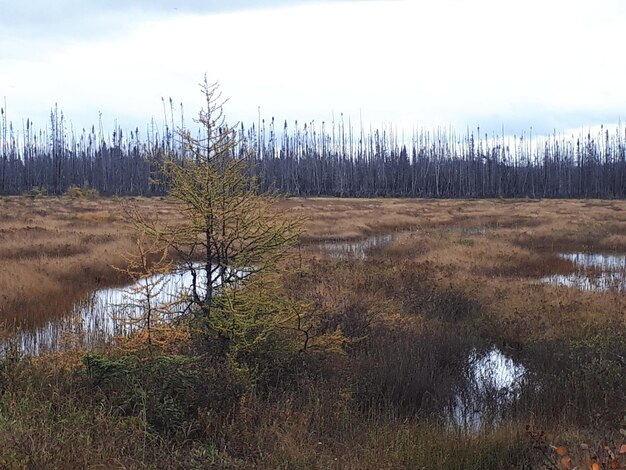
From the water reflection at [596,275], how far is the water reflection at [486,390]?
18.0 feet

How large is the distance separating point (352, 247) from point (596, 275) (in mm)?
9766

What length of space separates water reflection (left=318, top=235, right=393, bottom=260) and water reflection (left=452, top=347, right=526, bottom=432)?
9.93m

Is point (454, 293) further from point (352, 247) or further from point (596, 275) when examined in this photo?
point (352, 247)

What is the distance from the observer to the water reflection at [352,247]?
2045 centimetres

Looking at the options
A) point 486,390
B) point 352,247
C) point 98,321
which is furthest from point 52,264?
point 486,390

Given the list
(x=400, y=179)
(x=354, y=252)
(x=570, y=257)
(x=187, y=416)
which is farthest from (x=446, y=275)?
(x=400, y=179)

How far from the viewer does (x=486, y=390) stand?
26.8 feet

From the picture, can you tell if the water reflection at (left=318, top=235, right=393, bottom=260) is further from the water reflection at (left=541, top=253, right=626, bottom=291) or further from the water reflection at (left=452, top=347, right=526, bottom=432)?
the water reflection at (left=452, top=347, right=526, bottom=432)

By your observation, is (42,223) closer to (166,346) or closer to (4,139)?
(166,346)

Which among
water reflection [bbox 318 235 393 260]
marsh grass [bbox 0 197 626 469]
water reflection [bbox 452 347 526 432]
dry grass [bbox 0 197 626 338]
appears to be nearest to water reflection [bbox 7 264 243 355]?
marsh grass [bbox 0 197 626 469]

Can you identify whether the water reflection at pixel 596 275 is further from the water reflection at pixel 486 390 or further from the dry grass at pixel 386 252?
the water reflection at pixel 486 390

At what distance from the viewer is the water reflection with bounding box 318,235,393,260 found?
67.1 feet

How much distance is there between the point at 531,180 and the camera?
3100 inches

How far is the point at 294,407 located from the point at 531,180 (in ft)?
259
